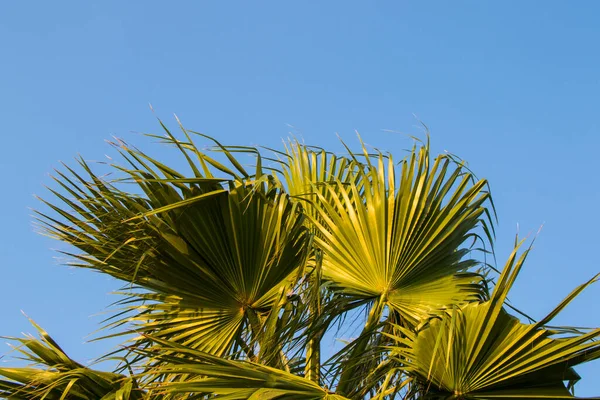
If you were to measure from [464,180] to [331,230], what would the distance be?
2.84 ft

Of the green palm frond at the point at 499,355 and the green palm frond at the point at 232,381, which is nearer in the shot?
the green palm frond at the point at 232,381

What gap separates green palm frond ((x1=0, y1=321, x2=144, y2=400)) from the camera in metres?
4.37

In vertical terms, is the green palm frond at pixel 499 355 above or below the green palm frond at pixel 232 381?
above

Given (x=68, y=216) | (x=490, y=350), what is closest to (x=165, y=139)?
(x=68, y=216)

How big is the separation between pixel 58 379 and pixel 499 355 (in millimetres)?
2217

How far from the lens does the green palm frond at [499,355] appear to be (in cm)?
412

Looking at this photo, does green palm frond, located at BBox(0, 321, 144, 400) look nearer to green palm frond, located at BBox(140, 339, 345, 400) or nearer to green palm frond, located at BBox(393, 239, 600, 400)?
green palm frond, located at BBox(140, 339, 345, 400)

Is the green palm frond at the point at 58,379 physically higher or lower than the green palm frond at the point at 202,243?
lower

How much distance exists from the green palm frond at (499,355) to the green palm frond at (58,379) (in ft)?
5.00

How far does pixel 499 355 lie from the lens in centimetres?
412

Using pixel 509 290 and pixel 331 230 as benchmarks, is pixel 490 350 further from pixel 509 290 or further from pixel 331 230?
pixel 331 230

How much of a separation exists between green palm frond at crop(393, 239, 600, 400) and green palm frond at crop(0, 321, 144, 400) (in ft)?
5.00

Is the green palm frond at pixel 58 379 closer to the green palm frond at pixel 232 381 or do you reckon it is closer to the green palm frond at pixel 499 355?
the green palm frond at pixel 232 381

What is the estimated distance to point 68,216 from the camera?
16.1ft
